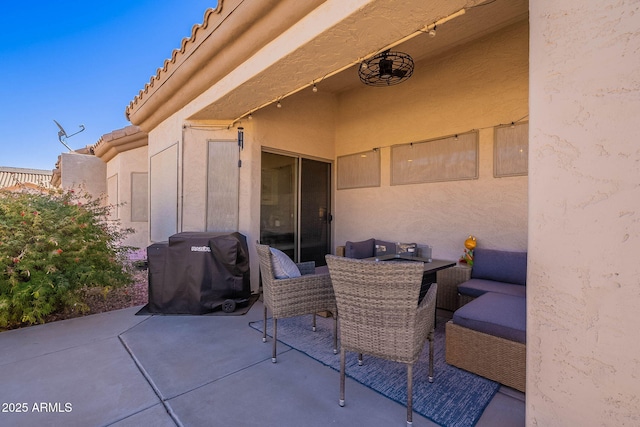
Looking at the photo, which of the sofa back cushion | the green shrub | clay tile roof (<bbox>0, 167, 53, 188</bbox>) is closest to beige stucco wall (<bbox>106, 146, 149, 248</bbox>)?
the green shrub

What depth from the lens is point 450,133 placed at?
4.34m

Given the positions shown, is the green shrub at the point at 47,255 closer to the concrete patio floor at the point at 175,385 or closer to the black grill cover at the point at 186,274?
the concrete patio floor at the point at 175,385

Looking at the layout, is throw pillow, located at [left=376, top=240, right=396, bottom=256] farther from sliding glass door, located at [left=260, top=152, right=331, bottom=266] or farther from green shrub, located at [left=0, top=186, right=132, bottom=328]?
green shrub, located at [left=0, top=186, right=132, bottom=328]

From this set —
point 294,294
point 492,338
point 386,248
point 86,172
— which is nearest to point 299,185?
point 386,248

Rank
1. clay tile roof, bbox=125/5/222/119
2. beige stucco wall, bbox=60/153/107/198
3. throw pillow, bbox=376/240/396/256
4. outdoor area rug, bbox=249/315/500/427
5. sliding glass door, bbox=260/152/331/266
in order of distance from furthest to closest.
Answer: beige stucco wall, bbox=60/153/107/198 < sliding glass door, bbox=260/152/331/266 < throw pillow, bbox=376/240/396/256 < clay tile roof, bbox=125/5/222/119 < outdoor area rug, bbox=249/315/500/427

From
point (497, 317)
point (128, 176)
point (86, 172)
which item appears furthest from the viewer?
point (86, 172)

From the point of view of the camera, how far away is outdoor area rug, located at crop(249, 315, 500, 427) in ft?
5.95

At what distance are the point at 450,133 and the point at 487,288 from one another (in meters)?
2.37

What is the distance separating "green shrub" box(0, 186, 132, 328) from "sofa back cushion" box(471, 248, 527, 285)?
471 centimetres

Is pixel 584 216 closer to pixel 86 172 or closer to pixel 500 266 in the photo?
pixel 500 266

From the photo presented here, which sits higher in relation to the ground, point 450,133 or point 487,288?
point 450,133

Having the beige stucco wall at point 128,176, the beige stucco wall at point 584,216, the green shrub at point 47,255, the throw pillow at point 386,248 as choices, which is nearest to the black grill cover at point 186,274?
the green shrub at point 47,255

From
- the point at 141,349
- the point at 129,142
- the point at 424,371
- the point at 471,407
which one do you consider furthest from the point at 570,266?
the point at 129,142

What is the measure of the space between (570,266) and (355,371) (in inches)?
65.3
